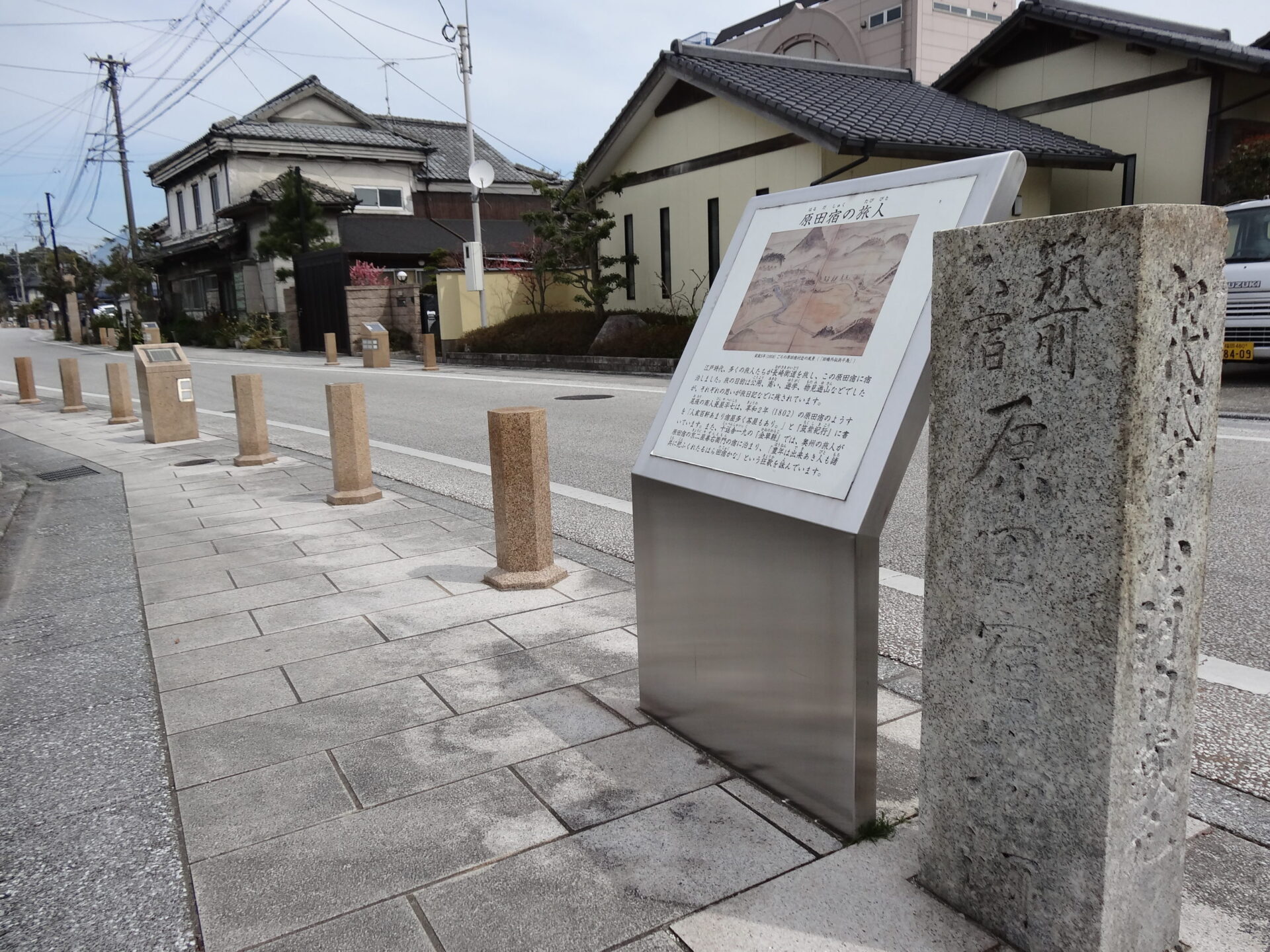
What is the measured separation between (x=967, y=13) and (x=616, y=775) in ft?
146

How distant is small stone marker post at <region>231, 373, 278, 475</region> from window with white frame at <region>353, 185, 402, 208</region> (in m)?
32.4

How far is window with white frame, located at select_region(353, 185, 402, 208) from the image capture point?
3962 cm

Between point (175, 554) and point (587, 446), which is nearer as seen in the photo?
point (175, 554)

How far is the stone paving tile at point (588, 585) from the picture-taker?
4.91 m

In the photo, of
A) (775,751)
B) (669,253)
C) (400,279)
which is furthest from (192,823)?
(400,279)

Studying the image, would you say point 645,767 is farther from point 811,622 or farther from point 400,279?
point 400,279

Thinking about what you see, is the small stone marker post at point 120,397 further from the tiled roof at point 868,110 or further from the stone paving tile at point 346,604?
the tiled roof at point 868,110

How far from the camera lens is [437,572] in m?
5.39

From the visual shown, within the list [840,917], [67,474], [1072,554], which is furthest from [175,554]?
[1072,554]

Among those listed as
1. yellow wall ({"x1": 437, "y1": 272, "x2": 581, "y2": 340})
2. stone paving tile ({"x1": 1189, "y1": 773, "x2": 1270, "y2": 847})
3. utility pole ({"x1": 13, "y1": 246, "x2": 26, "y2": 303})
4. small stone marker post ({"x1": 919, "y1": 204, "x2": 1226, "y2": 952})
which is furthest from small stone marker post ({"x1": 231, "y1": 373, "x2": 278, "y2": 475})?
utility pole ({"x1": 13, "y1": 246, "x2": 26, "y2": 303})

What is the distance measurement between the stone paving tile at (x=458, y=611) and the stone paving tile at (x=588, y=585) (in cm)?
8

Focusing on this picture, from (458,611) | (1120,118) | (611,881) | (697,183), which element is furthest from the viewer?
(697,183)

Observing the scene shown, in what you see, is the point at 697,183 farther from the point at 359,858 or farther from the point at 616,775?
the point at 359,858

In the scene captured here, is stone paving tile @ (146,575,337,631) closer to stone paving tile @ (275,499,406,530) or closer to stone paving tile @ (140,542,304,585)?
stone paving tile @ (140,542,304,585)
